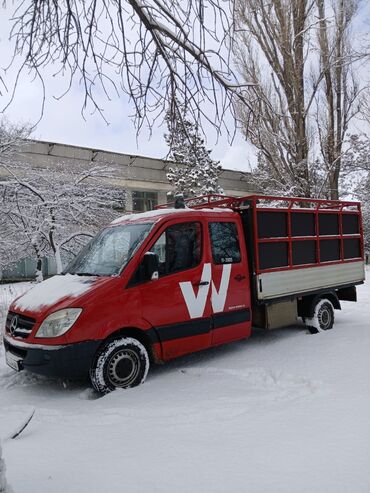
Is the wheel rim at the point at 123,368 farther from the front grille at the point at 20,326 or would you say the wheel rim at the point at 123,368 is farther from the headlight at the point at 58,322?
the front grille at the point at 20,326

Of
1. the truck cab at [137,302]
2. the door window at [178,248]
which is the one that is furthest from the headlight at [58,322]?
the door window at [178,248]

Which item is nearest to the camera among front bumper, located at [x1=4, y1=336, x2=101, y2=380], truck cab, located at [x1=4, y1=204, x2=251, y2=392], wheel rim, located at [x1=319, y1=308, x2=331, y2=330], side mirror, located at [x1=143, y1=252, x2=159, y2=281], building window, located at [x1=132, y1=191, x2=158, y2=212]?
front bumper, located at [x1=4, y1=336, x2=101, y2=380]

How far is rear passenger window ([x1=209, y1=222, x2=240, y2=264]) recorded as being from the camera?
5.71m

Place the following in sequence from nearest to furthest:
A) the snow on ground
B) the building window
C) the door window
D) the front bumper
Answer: the snow on ground, the front bumper, the door window, the building window

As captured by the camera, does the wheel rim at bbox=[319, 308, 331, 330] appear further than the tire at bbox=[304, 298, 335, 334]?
Yes

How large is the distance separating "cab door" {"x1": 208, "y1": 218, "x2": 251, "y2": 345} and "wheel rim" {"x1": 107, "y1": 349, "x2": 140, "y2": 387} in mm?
1243

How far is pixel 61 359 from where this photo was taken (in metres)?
4.36

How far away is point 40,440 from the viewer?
337cm

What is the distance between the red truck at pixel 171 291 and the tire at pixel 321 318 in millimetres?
18

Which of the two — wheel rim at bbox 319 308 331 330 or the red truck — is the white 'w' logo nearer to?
the red truck

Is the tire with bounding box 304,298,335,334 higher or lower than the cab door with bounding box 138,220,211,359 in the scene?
lower

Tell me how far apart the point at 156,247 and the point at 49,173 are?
9.29m

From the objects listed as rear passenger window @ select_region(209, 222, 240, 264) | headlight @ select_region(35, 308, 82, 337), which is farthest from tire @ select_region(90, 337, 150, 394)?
rear passenger window @ select_region(209, 222, 240, 264)

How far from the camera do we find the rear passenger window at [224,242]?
5715 millimetres
